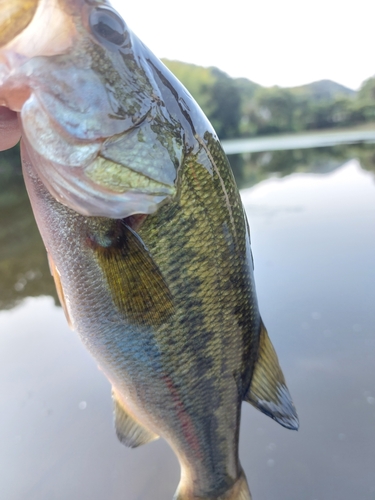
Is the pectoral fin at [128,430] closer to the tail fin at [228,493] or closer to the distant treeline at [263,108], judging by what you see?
the tail fin at [228,493]

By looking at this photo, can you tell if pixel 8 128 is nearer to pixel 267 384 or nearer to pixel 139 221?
pixel 139 221

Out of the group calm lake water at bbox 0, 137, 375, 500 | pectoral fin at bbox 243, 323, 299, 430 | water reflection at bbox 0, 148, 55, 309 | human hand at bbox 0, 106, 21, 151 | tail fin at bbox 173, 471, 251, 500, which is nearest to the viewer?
human hand at bbox 0, 106, 21, 151

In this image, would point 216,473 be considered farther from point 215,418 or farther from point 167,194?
point 167,194

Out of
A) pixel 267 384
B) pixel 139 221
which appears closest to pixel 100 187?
pixel 139 221

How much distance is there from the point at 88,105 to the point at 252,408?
2051mm

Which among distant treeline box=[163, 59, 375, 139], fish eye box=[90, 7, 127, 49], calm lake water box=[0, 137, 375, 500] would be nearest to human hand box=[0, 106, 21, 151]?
fish eye box=[90, 7, 127, 49]

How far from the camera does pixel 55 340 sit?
2.79 metres

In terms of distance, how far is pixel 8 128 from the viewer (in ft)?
2.84

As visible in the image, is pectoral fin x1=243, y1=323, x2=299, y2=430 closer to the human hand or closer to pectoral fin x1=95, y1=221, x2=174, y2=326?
pectoral fin x1=95, y1=221, x2=174, y2=326

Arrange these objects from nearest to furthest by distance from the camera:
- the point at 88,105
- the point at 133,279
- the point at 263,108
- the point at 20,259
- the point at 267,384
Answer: the point at 88,105, the point at 133,279, the point at 267,384, the point at 20,259, the point at 263,108

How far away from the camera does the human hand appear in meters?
0.85

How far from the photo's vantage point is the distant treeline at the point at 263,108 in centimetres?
4672

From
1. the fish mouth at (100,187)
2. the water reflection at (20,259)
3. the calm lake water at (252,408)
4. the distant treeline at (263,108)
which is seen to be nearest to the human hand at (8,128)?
the fish mouth at (100,187)

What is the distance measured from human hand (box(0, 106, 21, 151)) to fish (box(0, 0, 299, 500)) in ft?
0.23
